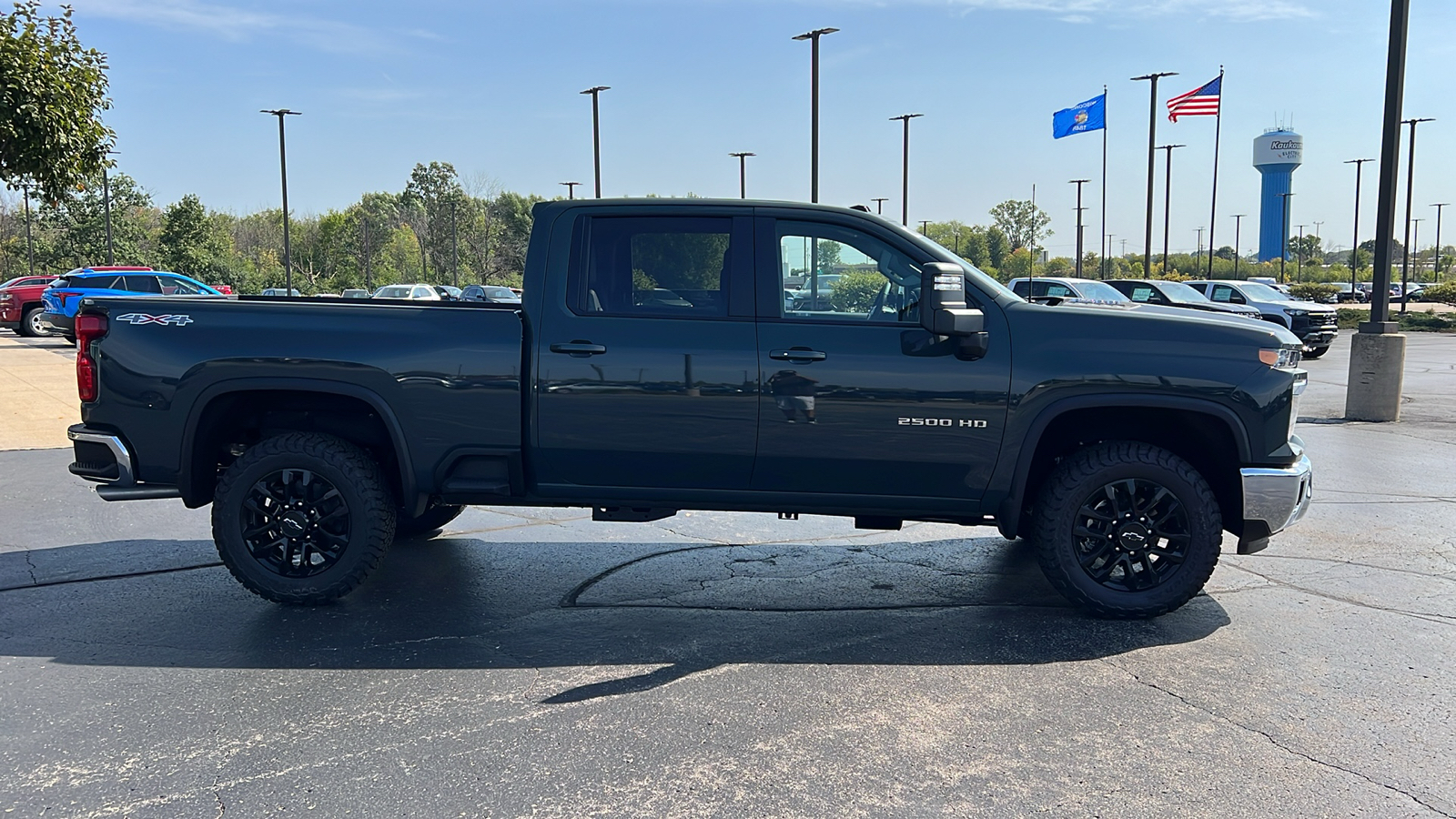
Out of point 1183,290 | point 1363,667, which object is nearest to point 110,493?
point 1363,667

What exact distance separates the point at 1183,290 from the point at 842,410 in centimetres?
2379

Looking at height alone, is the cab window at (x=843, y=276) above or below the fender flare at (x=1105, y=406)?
above

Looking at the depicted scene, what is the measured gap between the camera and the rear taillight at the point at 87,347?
516 cm

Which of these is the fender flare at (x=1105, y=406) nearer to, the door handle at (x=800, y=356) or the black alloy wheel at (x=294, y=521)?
the door handle at (x=800, y=356)

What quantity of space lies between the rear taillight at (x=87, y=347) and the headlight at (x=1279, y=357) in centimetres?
547

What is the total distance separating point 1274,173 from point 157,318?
170 meters

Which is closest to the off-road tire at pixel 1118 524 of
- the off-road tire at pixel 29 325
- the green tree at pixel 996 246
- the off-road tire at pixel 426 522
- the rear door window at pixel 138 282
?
the off-road tire at pixel 426 522

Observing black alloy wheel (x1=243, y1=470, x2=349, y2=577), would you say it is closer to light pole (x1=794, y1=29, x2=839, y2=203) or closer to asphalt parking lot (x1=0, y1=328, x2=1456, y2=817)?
asphalt parking lot (x1=0, y1=328, x2=1456, y2=817)

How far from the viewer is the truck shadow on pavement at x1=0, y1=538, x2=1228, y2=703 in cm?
466

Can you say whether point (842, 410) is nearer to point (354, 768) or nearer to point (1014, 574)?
point (1014, 574)

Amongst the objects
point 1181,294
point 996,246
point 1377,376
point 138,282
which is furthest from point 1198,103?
point 996,246

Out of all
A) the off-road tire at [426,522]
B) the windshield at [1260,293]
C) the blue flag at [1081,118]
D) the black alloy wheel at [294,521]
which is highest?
the blue flag at [1081,118]

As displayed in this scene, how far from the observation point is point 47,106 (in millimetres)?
9523

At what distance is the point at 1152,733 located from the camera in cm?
385
